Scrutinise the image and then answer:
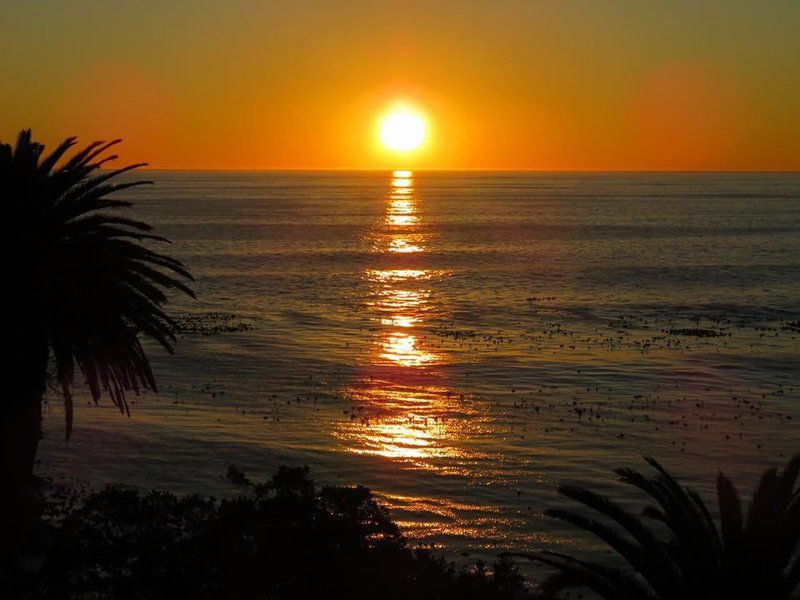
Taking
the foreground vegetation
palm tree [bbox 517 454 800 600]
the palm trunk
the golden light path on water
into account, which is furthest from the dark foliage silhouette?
the golden light path on water

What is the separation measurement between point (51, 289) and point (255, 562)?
684 centimetres

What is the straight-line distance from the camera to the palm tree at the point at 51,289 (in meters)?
18.5

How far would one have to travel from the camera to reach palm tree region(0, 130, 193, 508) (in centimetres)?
1855

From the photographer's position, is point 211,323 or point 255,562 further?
point 211,323

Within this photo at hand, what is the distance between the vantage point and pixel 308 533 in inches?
655

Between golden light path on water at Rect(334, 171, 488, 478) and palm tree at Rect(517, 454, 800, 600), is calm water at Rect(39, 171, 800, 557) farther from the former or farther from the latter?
palm tree at Rect(517, 454, 800, 600)

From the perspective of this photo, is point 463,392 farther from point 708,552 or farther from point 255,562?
point 708,552

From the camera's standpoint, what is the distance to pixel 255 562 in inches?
620

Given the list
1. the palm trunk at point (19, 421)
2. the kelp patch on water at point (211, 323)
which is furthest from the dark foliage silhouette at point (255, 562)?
the kelp patch on water at point (211, 323)

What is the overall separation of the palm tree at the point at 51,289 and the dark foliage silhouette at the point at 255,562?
259 centimetres

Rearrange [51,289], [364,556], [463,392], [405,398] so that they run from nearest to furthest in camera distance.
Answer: [364,556]
[51,289]
[405,398]
[463,392]

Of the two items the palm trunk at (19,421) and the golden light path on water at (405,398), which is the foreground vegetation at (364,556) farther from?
the golden light path on water at (405,398)

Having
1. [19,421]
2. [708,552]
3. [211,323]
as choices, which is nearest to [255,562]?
[19,421]

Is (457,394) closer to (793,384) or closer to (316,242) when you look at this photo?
(793,384)
